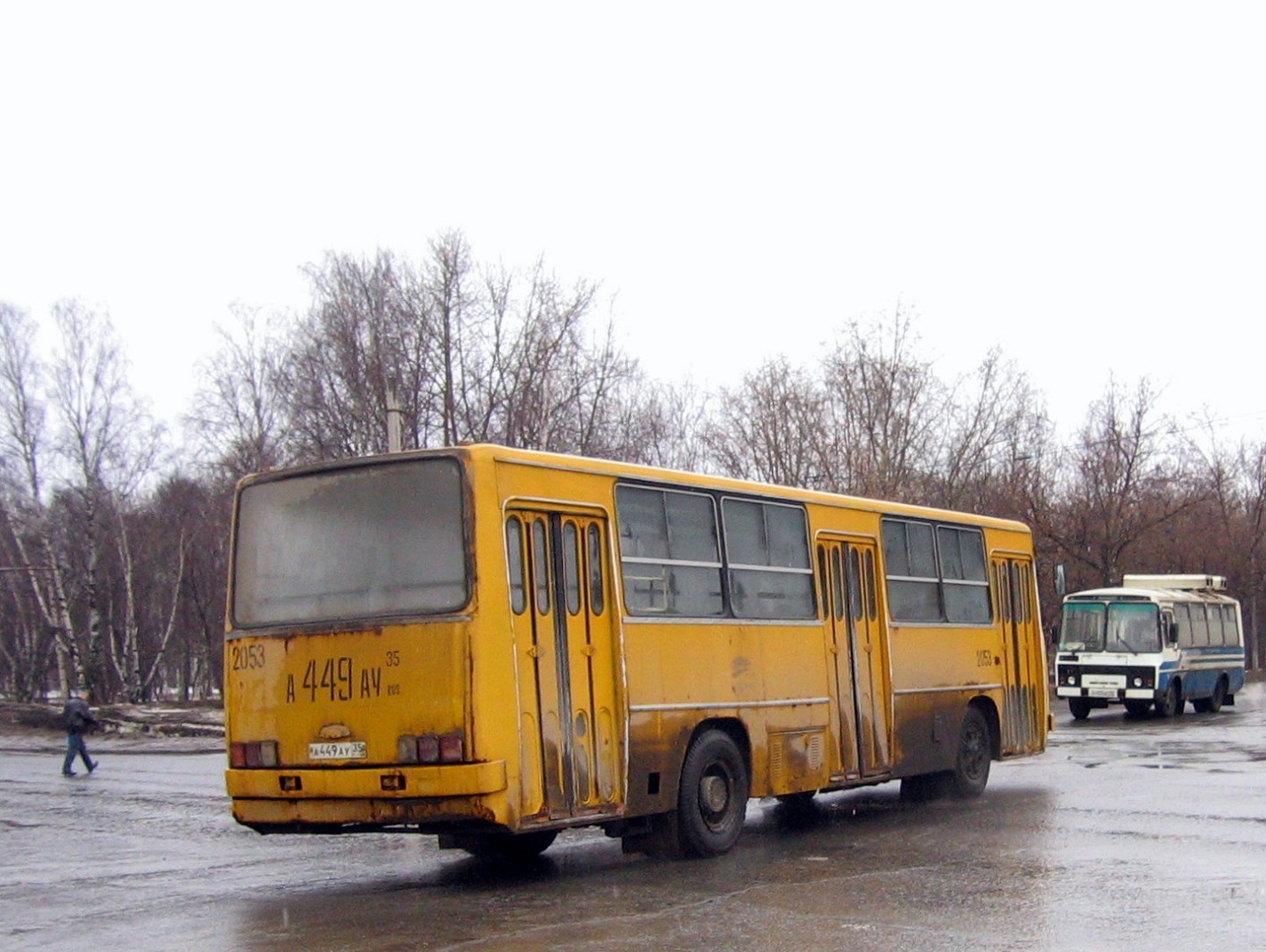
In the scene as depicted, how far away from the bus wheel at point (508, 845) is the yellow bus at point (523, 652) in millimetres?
29

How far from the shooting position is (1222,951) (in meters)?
8.17

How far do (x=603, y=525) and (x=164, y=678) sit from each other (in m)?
90.0

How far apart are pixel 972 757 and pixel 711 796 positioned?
546 centimetres

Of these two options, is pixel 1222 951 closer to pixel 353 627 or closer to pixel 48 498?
pixel 353 627

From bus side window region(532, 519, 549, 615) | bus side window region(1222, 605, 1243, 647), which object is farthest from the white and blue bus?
bus side window region(532, 519, 549, 615)

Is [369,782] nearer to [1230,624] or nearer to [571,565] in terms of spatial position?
[571,565]

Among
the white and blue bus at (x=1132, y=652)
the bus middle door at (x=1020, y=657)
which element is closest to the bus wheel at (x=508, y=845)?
the bus middle door at (x=1020, y=657)

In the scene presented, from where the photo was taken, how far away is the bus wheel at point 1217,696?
1417 inches

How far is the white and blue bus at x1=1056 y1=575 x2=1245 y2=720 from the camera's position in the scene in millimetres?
32875

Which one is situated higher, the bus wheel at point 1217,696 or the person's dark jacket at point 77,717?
the person's dark jacket at point 77,717

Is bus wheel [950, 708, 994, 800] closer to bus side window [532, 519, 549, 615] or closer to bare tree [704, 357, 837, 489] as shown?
bus side window [532, 519, 549, 615]

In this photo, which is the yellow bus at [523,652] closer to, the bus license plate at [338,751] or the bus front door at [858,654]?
the bus license plate at [338,751]

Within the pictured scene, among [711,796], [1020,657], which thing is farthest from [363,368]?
[711,796]

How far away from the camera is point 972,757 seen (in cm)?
1716
